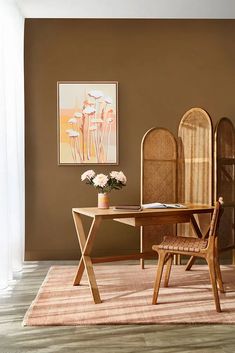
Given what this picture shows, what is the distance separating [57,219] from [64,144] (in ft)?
2.89

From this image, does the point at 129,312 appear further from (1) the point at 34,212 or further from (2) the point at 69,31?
(2) the point at 69,31

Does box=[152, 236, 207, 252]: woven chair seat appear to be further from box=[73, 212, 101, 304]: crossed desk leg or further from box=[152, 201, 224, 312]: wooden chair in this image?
box=[73, 212, 101, 304]: crossed desk leg

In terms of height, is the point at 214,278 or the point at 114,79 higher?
the point at 114,79

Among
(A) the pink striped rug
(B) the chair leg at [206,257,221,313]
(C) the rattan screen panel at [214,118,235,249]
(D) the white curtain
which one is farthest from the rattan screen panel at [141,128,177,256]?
(B) the chair leg at [206,257,221,313]

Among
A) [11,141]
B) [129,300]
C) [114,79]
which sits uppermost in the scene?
[114,79]

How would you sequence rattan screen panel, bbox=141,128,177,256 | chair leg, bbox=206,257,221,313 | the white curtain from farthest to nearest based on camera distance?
rattan screen panel, bbox=141,128,177,256, the white curtain, chair leg, bbox=206,257,221,313

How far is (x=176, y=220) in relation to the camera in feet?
15.0

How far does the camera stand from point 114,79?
6.00 metres

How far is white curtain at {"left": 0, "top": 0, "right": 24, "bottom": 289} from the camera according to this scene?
15.2 ft

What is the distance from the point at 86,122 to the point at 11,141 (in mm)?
1027

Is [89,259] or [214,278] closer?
[214,278]

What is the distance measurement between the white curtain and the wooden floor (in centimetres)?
126

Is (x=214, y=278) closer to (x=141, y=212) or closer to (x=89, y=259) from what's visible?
(x=141, y=212)

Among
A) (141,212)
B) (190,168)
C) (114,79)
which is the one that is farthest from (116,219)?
(114,79)
